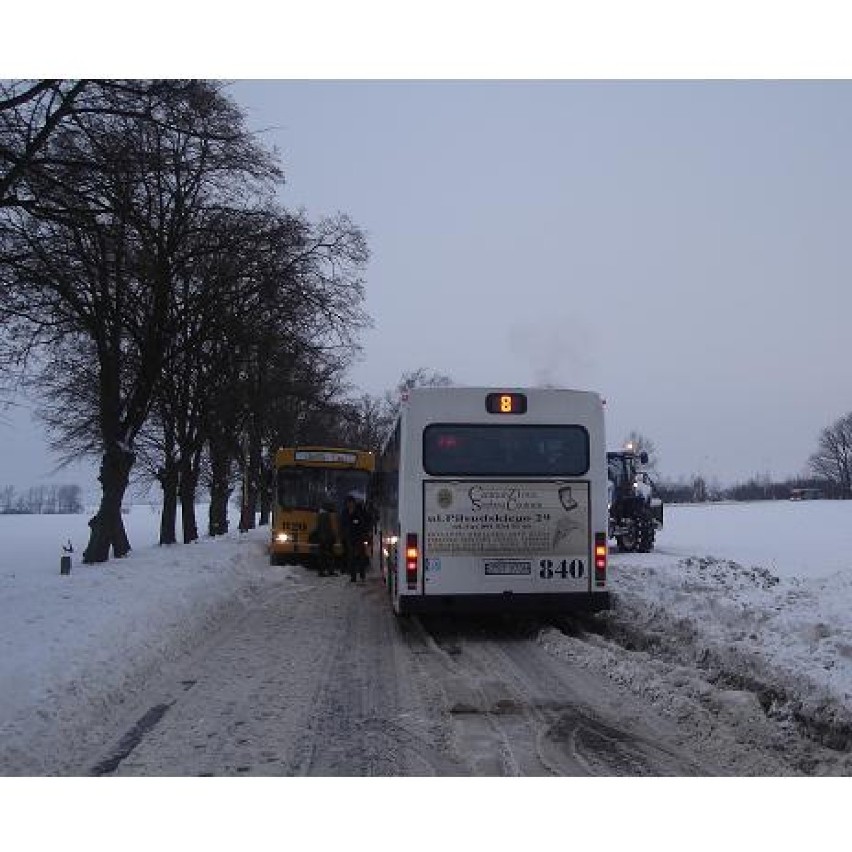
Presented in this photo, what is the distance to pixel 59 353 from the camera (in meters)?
23.0

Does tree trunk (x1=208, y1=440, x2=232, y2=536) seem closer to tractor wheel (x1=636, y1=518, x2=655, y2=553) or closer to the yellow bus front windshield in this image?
the yellow bus front windshield

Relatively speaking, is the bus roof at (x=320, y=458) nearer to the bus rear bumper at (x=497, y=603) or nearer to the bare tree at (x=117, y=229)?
the bare tree at (x=117, y=229)

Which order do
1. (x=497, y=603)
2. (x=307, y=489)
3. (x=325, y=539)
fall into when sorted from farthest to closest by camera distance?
(x=307, y=489)
(x=325, y=539)
(x=497, y=603)

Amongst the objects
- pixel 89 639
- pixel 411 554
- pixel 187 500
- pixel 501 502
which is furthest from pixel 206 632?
pixel 187 500

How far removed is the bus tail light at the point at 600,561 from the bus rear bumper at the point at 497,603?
25cm

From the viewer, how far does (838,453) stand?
124 meters

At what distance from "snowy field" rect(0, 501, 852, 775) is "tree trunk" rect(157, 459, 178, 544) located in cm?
879

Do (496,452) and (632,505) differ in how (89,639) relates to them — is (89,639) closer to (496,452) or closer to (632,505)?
(496,452)

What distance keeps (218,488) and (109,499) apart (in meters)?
14.1

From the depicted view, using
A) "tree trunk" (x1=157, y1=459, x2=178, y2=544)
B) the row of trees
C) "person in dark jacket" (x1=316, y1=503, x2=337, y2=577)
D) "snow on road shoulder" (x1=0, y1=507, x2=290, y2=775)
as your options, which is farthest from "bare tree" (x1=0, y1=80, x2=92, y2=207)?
"tree trunk" (x1=157, y1=459, x2=178, y2=544)

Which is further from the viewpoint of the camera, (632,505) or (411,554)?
(632,505)

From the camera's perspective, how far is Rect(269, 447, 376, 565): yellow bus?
24.1 m

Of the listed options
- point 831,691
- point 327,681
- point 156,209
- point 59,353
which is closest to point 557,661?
point 327,681

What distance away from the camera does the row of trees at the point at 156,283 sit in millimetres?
12125
